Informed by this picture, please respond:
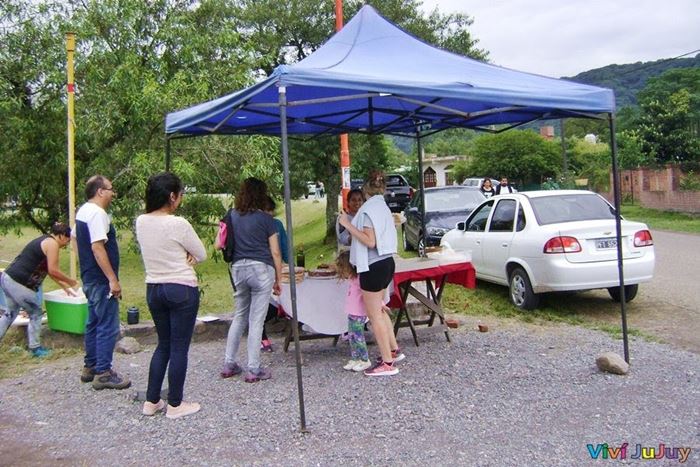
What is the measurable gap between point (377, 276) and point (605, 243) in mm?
3497

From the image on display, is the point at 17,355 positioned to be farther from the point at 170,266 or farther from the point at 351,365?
the point at 351,365

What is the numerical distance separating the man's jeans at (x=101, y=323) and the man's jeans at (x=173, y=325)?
87 centimetres

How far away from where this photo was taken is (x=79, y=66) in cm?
885

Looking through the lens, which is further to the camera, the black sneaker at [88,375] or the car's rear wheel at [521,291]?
the car's rear wheel at [521,291]

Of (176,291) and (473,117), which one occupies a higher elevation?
(473,117)

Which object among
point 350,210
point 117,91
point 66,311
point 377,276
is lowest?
point 66,311

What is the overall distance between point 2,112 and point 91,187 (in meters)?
4.82

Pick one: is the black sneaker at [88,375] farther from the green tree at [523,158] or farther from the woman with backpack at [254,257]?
the green tree at [523,158]

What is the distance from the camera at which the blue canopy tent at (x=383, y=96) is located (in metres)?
4.57

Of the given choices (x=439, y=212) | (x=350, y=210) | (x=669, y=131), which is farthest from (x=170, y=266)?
(x=669, y=131)

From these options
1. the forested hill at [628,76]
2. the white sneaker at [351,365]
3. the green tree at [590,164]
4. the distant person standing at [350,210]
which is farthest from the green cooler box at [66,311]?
the forested hill at [628,76]

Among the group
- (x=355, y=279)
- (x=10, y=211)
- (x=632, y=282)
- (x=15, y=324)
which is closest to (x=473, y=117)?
(x=355, y=279)

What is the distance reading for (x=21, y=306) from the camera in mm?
6098

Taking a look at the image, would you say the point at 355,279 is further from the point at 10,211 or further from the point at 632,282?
the point at 10,211
